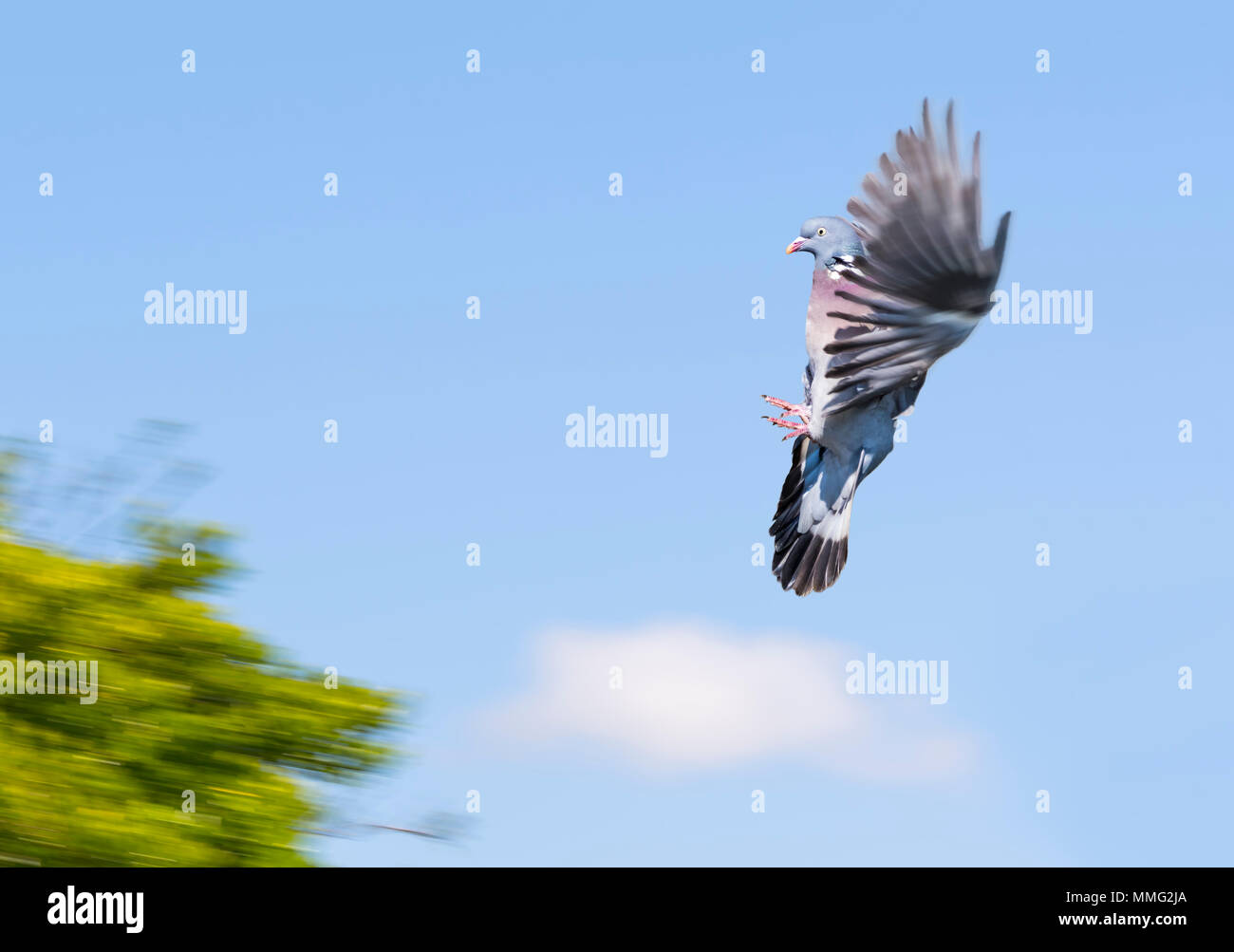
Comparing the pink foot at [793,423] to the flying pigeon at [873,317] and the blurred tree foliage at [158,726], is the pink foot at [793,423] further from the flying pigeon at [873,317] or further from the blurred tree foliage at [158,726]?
the blurred tree foliage at [158,726]

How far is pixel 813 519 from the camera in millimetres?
7621

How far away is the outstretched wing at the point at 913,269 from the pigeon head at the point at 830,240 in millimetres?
273

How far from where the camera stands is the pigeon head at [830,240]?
→ 7.03m

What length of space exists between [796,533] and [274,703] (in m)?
4.35

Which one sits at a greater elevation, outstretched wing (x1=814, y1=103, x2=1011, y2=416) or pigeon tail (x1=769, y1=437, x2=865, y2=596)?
outstretched wing (x1=814, y1=103, x2=1011, y2=416)

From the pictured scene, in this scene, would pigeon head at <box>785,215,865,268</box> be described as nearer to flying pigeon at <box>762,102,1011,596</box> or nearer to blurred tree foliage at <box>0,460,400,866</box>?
flying pigeon at <box>762,102,1011,596</box>

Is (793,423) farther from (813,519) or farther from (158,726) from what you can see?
(158,726)

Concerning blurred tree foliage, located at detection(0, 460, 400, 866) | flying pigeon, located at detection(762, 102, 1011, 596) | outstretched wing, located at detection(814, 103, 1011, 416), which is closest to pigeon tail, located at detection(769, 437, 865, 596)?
flying pigeon, located at detection(762, 102, 1011, 596)

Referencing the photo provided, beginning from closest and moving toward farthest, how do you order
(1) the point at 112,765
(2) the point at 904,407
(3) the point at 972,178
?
1. (3) the point at 972,178
2. (2) the point at 904,407
3. (1) the point at 112,765

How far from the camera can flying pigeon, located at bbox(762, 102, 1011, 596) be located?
634 centimetres

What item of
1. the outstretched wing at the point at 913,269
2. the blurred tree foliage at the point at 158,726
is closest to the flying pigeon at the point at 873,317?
the outstretched wing at the point at 913,269
